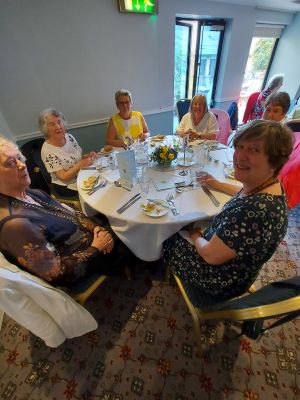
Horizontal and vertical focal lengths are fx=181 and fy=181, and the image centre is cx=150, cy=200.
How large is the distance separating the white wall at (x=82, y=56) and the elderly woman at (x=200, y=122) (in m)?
1.24

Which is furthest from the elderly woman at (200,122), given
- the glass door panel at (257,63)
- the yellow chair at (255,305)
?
the glass door panel at (257,63)

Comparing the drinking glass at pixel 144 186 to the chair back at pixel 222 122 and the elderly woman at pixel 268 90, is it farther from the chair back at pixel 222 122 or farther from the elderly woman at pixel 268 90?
the elderly woman at pixel 268 90

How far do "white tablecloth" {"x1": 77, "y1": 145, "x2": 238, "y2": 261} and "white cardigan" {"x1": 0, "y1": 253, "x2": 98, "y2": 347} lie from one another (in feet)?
1.47

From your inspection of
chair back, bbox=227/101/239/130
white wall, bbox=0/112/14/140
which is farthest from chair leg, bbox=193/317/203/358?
chair back, bbox=227/101/239/130

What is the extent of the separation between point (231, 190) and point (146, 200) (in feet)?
1.82

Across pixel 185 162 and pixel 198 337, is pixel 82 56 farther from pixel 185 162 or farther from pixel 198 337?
pixel 198 337

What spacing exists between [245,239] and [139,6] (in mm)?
3243

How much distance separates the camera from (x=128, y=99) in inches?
85.9

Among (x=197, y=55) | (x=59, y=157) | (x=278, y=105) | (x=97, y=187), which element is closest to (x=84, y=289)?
(x=97, y=187)

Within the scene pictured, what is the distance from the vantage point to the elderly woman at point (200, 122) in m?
2.13

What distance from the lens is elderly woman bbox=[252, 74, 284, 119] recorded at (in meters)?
3.02

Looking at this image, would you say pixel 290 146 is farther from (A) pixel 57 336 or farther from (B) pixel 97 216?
(A) pixel 57 336

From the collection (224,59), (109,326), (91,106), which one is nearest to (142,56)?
(91,106)

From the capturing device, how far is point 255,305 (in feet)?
2.04
